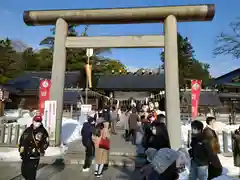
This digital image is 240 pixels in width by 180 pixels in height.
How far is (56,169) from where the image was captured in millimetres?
6434

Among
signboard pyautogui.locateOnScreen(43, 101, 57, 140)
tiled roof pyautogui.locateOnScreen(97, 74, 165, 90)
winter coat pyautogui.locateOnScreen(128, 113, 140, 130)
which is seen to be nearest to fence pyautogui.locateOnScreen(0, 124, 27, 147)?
signboard pyautogui.locateOnScreen(43, 101, 57, 140)

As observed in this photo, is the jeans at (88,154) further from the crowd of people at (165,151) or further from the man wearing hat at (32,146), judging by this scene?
the man wearing hat at (32,146)

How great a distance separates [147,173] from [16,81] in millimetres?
31425

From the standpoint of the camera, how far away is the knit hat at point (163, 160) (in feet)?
6.61

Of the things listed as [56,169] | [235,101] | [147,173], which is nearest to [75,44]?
[56,169]

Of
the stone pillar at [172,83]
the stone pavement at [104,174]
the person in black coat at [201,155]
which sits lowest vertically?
the stone pavement at [104,174]

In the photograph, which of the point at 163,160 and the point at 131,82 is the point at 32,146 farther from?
the point at 131,82

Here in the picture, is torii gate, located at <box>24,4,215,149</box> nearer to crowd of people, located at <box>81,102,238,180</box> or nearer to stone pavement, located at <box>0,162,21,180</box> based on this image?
stone pavement, located at <box>0,162,21,180</box>

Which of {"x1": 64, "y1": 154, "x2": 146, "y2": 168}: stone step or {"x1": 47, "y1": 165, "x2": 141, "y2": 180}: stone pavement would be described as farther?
{"x1": 64, "y1": 154, "x2": 146, "y2": 168}: stone step

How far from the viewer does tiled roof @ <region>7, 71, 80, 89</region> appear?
2883 centimetres

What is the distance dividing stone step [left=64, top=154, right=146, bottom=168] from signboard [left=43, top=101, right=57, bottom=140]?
1269 millimetres

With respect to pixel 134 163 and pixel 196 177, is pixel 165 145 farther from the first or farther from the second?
pixel 134 163

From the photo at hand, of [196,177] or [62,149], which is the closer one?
[196,177]

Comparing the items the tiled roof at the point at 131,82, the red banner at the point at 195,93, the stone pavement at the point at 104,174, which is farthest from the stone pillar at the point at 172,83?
the tiled roof at the point at 131,82
